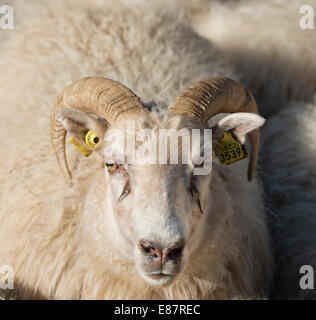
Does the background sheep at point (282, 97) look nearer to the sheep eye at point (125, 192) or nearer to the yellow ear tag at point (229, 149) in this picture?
the yellow ear tag at point (229, 149)

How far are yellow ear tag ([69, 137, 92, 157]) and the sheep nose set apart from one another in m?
0.91

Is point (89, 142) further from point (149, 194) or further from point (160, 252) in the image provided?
point (160, 252)

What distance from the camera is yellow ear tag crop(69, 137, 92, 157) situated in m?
3.93

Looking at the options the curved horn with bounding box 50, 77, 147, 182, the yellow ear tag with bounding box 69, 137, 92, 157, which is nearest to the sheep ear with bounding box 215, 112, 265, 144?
the curved horn with bounding box 50, 77, 147, 182

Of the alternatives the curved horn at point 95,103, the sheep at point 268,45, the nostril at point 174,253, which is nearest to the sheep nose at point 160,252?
the nostril at point 174,253

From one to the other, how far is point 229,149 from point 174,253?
3.05 ft

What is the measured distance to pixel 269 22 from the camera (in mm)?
6684

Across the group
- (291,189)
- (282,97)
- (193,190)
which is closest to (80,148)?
(193,190)

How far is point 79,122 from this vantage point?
12.4 feet

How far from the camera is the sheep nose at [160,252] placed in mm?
3178

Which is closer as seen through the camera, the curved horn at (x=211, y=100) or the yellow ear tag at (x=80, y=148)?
the curved horn at (x=211, y=100)

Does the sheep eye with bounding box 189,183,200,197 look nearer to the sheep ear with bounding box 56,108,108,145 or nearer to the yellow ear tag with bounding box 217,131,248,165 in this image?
the yellow ear tag with bounding box 217,131,248,165
